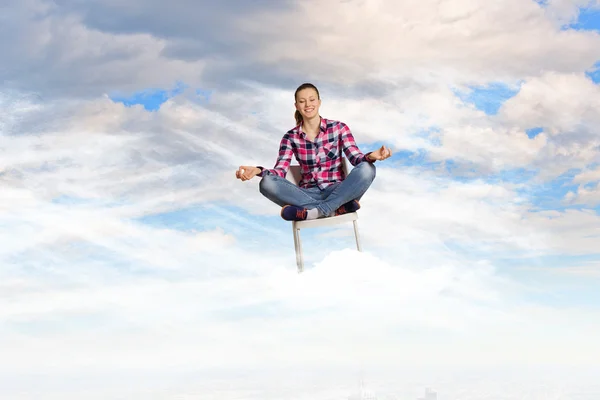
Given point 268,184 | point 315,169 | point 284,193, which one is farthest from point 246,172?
point 315,169

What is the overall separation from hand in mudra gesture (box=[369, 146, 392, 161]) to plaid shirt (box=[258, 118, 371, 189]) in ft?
0.97

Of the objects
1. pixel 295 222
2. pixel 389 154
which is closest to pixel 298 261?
pixel 295 222

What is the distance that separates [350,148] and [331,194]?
1.70ft

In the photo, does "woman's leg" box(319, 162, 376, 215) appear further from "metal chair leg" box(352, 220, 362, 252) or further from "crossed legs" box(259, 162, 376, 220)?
"metal chair leg" box(352, 220, 362, 252)

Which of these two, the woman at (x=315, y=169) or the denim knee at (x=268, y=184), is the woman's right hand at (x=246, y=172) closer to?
the woman at (x=315, y=169)

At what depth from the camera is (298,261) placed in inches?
312

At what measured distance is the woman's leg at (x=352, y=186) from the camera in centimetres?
786

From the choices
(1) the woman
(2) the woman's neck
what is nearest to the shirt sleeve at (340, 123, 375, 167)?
(1) the woman

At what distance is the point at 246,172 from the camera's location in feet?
25.4

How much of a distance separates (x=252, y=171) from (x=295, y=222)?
2.25 ft

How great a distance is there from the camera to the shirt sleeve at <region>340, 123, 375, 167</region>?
7992mm

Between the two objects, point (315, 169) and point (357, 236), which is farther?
point (315, 169)

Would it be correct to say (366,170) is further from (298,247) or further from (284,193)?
(298,247)

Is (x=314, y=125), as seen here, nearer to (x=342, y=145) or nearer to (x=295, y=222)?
(x=342, y=145)
